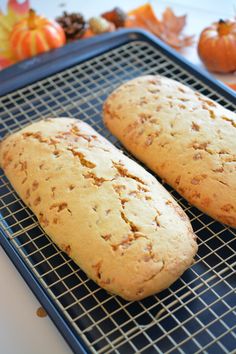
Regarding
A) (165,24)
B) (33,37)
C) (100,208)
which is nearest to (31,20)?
(33,37)

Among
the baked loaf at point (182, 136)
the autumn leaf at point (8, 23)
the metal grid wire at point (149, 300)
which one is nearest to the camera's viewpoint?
the metal grid wire at point (149, 300)

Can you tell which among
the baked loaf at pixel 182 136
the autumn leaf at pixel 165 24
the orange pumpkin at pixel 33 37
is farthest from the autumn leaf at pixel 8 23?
the baked loaf at pixel 182 136

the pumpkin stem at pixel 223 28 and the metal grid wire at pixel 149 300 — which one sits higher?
the pumpkin stem at pixel 223 28

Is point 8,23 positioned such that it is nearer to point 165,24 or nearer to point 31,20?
point 31,20

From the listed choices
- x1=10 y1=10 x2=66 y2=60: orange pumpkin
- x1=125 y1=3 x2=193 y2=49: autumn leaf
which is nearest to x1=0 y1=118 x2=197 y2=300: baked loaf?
x1=10 y1=10 x2=66 y2=60: orange pumpkin

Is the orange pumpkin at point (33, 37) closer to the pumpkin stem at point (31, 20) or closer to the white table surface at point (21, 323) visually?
the pumpkin stem at point (31, 20)

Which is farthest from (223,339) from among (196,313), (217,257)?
(217,257)

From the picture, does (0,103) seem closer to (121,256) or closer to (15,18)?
(15,18)
